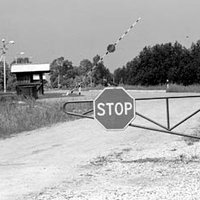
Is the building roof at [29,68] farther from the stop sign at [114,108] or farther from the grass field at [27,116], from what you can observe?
the stop sign at [114,108]

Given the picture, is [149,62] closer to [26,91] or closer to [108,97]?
[26,91]

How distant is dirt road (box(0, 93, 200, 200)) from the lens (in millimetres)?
6152

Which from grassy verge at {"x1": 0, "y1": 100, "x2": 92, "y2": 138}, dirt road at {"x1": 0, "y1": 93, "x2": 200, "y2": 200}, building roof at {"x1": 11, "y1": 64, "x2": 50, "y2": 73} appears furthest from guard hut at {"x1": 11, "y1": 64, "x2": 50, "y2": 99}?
dirt road at {"x1": 0, "y1": 93, "x2": 200, "y2": 200}

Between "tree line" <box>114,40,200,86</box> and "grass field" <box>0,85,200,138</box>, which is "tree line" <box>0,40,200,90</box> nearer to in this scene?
"tree line" <box>114,40,200,86</box>

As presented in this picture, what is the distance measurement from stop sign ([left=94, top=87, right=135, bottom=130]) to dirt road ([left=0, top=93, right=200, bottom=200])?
29.9 inches

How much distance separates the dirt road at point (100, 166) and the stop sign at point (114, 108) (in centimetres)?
76

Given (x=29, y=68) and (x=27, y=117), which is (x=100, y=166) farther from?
(x=29, y=68)

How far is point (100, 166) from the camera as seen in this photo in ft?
26.2

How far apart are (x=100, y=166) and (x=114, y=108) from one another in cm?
113

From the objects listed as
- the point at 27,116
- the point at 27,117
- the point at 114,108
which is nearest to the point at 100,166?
the point at 114,108

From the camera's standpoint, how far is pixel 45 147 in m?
11.0

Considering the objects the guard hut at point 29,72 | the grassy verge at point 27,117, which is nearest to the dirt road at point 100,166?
the grassy verge at point 27,117

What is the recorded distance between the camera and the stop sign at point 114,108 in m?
7.48

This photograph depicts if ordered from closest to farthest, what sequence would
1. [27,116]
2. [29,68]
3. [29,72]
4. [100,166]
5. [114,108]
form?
[114,108], [100,166], [27,116], [29,72], [29,68]
